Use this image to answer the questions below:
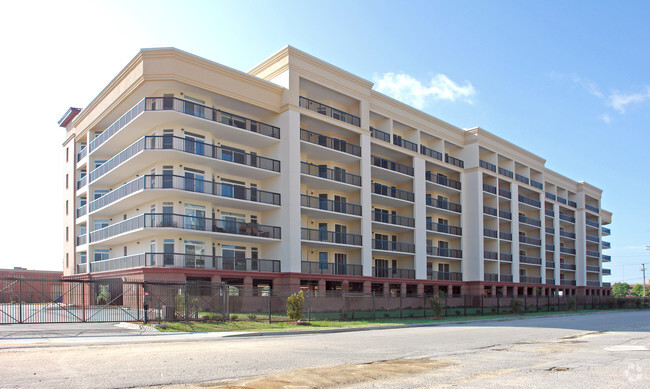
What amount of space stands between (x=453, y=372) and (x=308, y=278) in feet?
105

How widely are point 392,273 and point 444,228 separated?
10.8 meters

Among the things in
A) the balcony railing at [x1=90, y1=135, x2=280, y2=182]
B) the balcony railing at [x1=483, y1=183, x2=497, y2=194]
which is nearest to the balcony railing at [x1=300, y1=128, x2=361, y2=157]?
the balcony railing at [x1=90, y1=135, x2=280, y2=182]

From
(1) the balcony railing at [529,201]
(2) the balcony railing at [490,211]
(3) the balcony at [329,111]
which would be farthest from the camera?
(1) the balcony railing at [529,201]

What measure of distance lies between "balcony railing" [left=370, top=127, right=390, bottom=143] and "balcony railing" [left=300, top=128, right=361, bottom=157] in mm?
3646

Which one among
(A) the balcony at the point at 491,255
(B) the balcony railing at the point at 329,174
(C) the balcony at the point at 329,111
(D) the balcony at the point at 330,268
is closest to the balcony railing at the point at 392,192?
(B) the balcony railing at the point at 329,174

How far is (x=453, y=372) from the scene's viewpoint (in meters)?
12.1

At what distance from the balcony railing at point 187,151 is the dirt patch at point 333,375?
92.2 ft

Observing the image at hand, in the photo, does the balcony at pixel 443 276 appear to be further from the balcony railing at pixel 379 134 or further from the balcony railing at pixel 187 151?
the balcony railing at pixel 187 151

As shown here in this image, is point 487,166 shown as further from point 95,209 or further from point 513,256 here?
point 95,209

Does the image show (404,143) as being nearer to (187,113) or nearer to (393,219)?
(393,219)

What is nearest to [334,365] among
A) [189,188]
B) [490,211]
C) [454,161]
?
[189,188]

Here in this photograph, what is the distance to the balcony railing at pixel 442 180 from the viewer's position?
193 feet

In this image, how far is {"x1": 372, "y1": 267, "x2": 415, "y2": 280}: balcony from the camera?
51.1 meters

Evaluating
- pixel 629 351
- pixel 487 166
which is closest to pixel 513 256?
pixel 487 166
